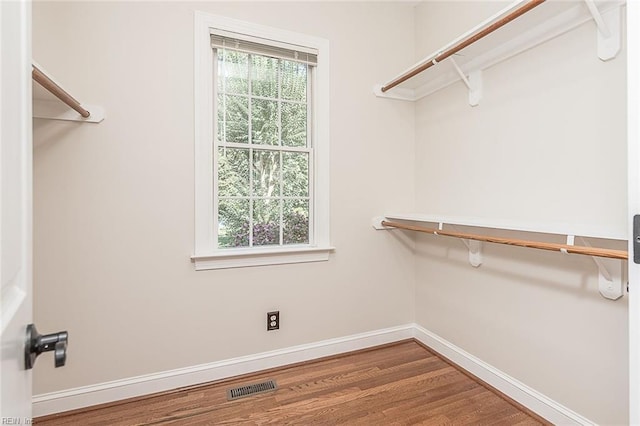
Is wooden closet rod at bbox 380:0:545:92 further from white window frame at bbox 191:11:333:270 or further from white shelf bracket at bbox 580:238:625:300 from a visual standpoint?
white shelf bracket at bbox 580:238:625:300

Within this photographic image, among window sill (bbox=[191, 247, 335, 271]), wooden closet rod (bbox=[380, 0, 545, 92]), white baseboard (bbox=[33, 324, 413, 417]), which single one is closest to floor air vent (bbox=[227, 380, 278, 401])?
white baseboard (bbox=[33, 324, 413, 417])

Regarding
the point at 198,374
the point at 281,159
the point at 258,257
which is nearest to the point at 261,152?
the point at 281,159

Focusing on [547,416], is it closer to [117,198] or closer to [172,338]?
[172,338]

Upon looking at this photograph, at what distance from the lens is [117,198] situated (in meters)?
1.80

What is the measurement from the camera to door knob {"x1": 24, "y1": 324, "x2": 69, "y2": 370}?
576 mm

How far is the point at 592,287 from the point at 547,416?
2.47ft

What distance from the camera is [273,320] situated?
2.15 metres

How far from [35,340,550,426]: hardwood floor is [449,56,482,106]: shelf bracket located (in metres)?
1.83

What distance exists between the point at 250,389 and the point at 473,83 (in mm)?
2417

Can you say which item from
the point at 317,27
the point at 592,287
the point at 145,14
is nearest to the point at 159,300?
the point at 145,14

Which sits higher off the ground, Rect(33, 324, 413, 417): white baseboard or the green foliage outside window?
the green foliage outside window

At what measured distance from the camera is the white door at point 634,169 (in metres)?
0.91

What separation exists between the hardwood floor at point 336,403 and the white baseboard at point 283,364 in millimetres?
46

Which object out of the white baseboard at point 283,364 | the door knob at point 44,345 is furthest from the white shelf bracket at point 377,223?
the door knob at point 44,345
